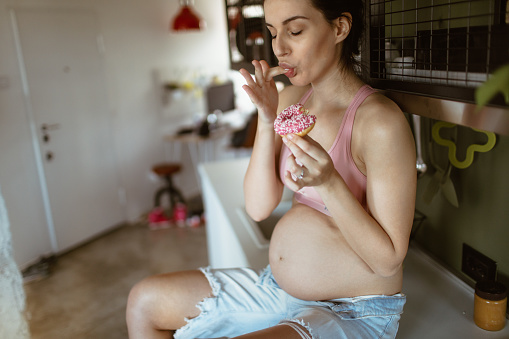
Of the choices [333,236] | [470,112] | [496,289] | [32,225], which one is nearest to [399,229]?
[333,236]

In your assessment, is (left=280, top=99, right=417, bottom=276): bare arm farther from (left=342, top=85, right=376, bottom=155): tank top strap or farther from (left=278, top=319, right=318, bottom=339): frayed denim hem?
(left=278, top=319, right=318, bottom=339): frayed denim hem

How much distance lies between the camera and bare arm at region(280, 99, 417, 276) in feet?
2.84

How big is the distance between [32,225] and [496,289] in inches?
141

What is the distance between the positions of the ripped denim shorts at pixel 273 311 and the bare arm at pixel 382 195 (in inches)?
5.7

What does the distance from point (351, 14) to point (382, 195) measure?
17.4 inches

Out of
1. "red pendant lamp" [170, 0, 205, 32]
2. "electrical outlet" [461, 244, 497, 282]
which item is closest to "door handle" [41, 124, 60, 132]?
"red pendant lamp" [170, 0, 205, 32]

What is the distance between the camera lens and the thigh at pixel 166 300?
1.13 m

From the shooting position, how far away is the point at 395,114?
90 centimetres

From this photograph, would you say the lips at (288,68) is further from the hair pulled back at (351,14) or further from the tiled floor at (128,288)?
the tiled floor at (128,288)

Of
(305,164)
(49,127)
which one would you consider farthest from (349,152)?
(49,127)

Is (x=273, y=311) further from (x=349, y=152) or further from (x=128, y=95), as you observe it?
(x=128, y=95)

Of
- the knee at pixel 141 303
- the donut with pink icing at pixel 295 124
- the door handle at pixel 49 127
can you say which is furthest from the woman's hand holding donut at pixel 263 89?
the door handle at pixel 49 127

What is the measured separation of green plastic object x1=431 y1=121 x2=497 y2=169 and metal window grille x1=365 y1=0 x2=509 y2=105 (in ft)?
0.97

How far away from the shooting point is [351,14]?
39.7 inches
